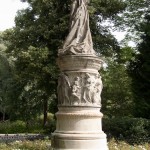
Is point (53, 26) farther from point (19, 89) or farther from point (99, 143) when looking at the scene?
point (99, 143)

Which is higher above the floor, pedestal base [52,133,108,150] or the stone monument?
the stone monument

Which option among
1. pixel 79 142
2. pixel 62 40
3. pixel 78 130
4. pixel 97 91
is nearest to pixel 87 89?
pixel 97 91

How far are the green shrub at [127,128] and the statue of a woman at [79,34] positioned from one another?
994cm

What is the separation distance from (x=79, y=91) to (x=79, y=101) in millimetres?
283

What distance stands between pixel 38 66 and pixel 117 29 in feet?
25.5

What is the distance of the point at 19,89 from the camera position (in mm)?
37031

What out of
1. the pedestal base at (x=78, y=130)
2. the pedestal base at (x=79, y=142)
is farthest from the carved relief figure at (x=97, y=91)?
the pedestal base at (x=79, y=142)

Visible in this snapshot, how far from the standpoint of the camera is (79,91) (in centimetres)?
1116

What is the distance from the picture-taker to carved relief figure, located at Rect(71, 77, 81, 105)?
11.1 meters

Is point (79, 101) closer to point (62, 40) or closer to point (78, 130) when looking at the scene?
point (78, 130)

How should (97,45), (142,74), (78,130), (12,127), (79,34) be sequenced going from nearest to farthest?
(78,130)
(79,34)
(142,74)
(97,45)
(12,127)

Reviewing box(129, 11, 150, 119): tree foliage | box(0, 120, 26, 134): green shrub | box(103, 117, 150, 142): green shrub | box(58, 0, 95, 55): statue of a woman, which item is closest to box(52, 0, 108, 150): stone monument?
box(58, 0, 95, 55): statue of a woman

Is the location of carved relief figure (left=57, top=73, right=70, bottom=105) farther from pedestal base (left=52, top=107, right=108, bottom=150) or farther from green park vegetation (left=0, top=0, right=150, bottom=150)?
green park vegetation (left=0, top=0, right=150, bottom=150)

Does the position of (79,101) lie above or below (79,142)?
above
